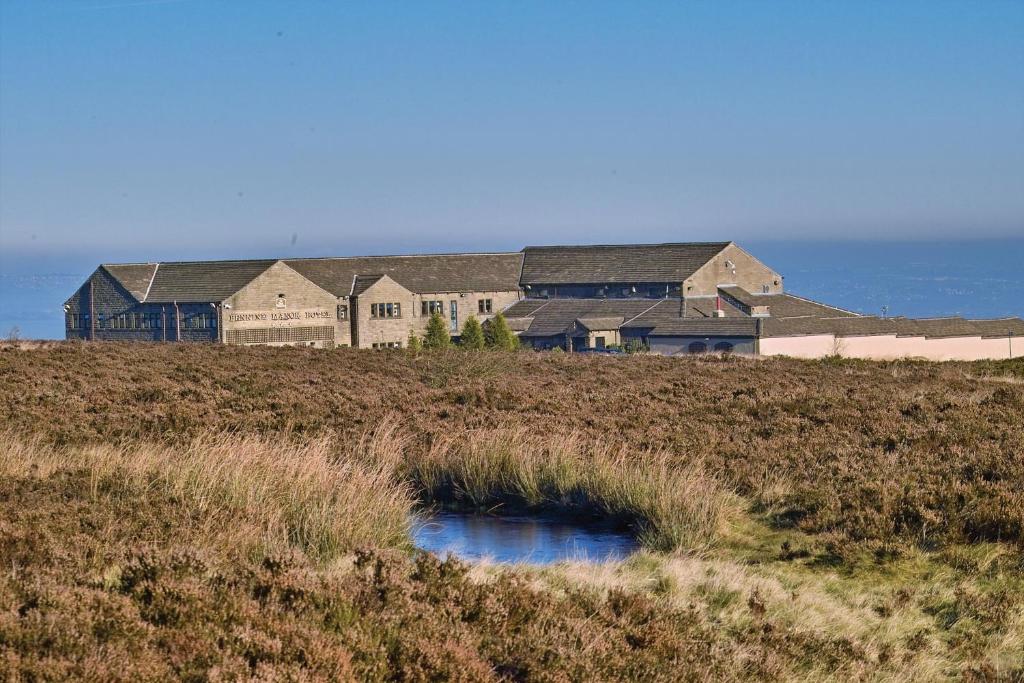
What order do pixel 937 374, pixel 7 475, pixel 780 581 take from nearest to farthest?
pixel 780 581, pixel 7 475, pixel 937 374

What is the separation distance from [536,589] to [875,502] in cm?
558

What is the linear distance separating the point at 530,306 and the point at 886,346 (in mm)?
28214

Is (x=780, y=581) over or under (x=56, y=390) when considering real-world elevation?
under

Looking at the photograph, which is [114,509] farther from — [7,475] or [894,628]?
[894,628]

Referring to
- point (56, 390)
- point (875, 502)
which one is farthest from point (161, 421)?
point (875, 502)

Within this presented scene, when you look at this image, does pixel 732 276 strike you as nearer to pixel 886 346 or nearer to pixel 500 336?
pixel 886 346

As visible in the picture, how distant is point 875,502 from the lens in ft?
42.9

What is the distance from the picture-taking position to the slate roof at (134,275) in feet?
273

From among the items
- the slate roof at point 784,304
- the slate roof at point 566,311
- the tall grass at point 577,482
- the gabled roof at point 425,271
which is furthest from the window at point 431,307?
the tall grass at point 577,482

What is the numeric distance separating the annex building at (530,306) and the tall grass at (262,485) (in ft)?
193

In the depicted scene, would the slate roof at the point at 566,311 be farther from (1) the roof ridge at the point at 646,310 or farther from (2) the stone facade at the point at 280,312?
(2) the stone facade at the point at 280,312

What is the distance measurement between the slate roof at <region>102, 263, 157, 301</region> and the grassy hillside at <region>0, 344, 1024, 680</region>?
61780mm

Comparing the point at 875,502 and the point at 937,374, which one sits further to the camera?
the point at 937,374

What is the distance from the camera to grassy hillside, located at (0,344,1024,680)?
23.0ft
